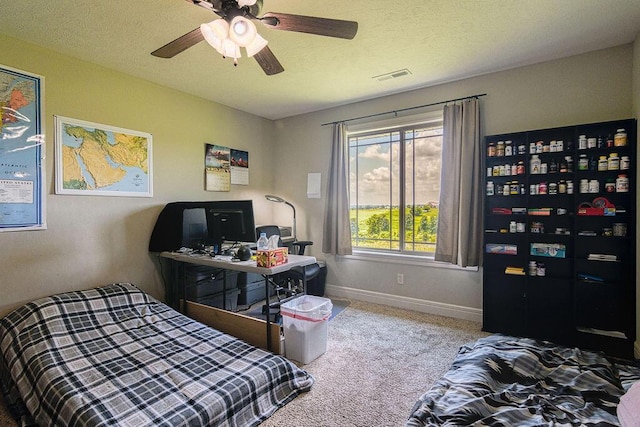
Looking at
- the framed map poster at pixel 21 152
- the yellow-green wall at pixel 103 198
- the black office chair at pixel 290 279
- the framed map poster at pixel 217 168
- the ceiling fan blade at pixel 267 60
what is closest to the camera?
the ceiling fan blade at pixel 267 60

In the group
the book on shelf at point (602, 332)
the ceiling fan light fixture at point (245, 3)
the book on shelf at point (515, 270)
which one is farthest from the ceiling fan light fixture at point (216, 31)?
the book on shelf at point (602, 332)

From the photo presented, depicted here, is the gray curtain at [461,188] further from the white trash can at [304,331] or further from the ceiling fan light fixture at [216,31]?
the ceiling fan light fixture at [216,31]

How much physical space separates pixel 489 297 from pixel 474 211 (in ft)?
2.73

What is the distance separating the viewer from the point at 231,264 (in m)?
2.44

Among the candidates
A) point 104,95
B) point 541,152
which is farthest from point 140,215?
point 541,152

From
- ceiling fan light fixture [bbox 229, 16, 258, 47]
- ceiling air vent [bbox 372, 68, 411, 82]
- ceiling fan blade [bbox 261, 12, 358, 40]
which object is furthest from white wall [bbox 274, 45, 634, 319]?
ceiling fan light fixture [bbox 229, 16, 258, 47]

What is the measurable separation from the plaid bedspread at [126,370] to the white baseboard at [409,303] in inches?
72.1

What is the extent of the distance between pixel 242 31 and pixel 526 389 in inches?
89.7

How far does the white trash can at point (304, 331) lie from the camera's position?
2.33m

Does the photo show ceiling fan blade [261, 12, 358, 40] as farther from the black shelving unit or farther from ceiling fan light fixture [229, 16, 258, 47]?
the black shelving unit

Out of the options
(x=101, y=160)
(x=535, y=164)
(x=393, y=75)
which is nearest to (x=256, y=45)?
(x=393, y=75)

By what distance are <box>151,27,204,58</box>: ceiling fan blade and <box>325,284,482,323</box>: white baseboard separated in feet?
10.2

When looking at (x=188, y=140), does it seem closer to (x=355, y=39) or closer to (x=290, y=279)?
(x=290, y=279)

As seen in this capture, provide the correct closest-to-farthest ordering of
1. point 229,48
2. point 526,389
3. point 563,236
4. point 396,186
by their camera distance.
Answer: point 526,389
point 229,48
point 563,236
point 396,186
